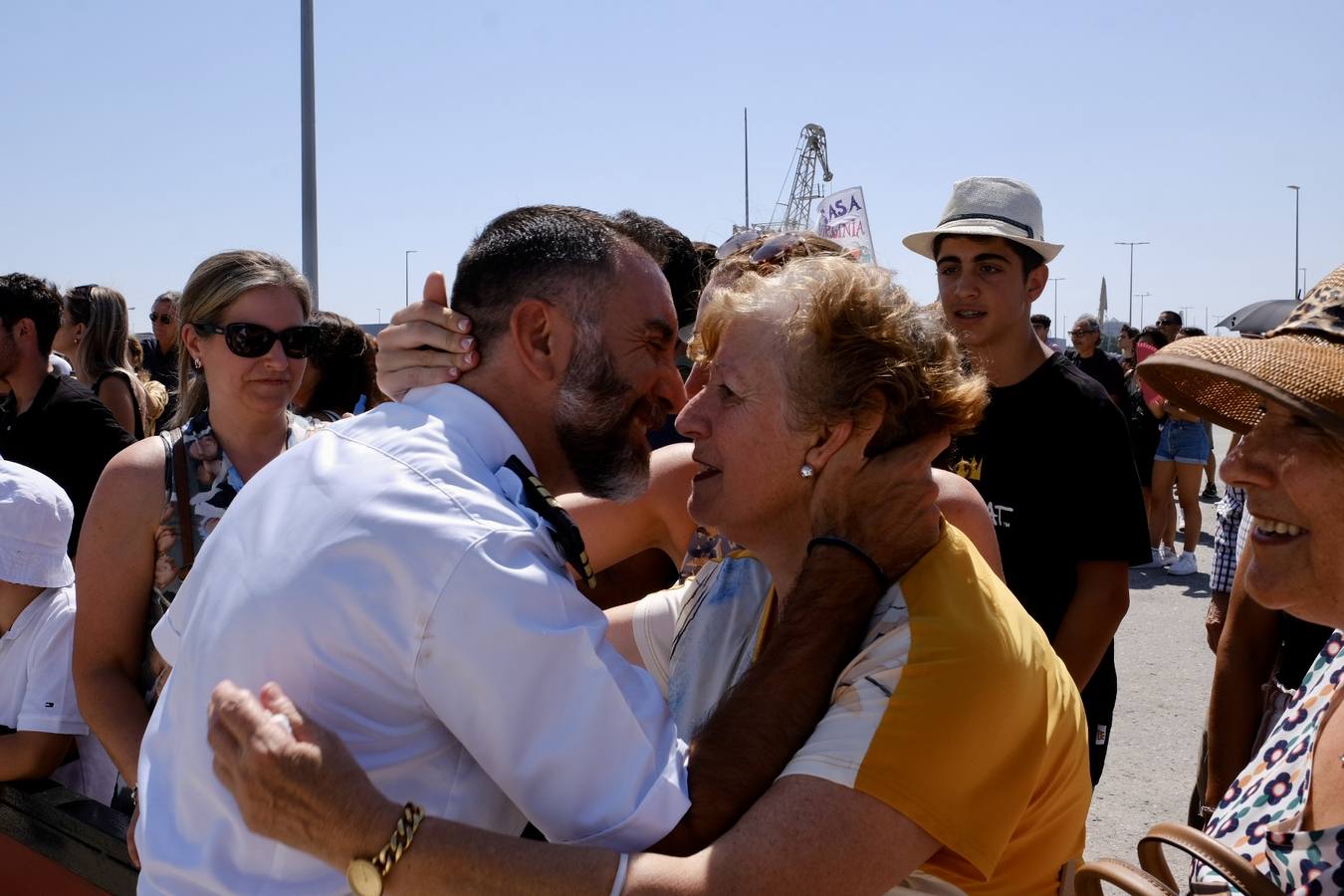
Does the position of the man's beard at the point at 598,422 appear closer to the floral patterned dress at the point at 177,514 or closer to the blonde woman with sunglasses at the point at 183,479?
the floral patterned dress at the point at 177,514

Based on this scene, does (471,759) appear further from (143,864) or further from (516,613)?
(143,864)

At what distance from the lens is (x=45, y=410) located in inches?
197

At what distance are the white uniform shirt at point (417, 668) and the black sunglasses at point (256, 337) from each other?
1757 mm

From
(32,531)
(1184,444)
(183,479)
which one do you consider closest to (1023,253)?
(183,479)

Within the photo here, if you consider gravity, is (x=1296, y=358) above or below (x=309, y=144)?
below

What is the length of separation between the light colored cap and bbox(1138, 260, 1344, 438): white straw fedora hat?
3.15m

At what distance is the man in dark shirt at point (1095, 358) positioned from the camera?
11.3m

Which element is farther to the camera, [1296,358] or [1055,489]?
[1055,489]

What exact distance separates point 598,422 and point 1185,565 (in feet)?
32.4

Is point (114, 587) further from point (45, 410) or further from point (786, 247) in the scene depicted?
point (45, 410)

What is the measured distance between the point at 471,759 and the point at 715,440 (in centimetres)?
78

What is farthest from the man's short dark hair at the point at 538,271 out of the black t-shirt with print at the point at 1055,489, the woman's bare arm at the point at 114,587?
the black t-shirt with print at the point at 1055,489

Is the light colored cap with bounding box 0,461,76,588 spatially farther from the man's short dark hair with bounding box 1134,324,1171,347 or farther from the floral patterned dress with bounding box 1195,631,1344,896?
the man's short dark hair with bounding box 1134,324,1171,347

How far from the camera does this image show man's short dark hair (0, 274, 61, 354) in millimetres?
5316
